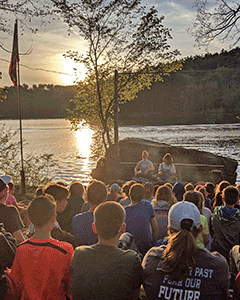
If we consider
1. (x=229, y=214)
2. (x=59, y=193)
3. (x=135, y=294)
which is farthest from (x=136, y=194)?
(x=135, y=294)

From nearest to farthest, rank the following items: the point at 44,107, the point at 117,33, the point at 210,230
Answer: the point at 210,230 < the point at 117,33 < the point at 44,107

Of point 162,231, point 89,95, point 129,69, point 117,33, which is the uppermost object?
point 117,33

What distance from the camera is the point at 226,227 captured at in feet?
13.4

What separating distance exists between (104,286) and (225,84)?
95.5m

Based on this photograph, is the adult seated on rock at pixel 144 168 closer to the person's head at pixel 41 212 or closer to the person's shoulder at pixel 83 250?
the person's head at pixel 41 212

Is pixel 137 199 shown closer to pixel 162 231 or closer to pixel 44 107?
pixel 162 231

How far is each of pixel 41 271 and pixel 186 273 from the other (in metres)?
1.18

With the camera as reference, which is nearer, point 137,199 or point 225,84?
point 137,199

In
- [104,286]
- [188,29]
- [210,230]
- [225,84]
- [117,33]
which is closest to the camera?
[104,286]

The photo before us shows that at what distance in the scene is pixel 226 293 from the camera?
8.81 feet

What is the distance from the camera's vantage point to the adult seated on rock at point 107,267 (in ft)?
8.58

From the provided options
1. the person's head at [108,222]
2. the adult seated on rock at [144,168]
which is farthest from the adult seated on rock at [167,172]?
the person's head at [108,222]

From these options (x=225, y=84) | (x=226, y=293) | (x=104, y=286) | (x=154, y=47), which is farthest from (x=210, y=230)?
(x=225, y=84)

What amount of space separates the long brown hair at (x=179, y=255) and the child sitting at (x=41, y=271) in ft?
2.71
